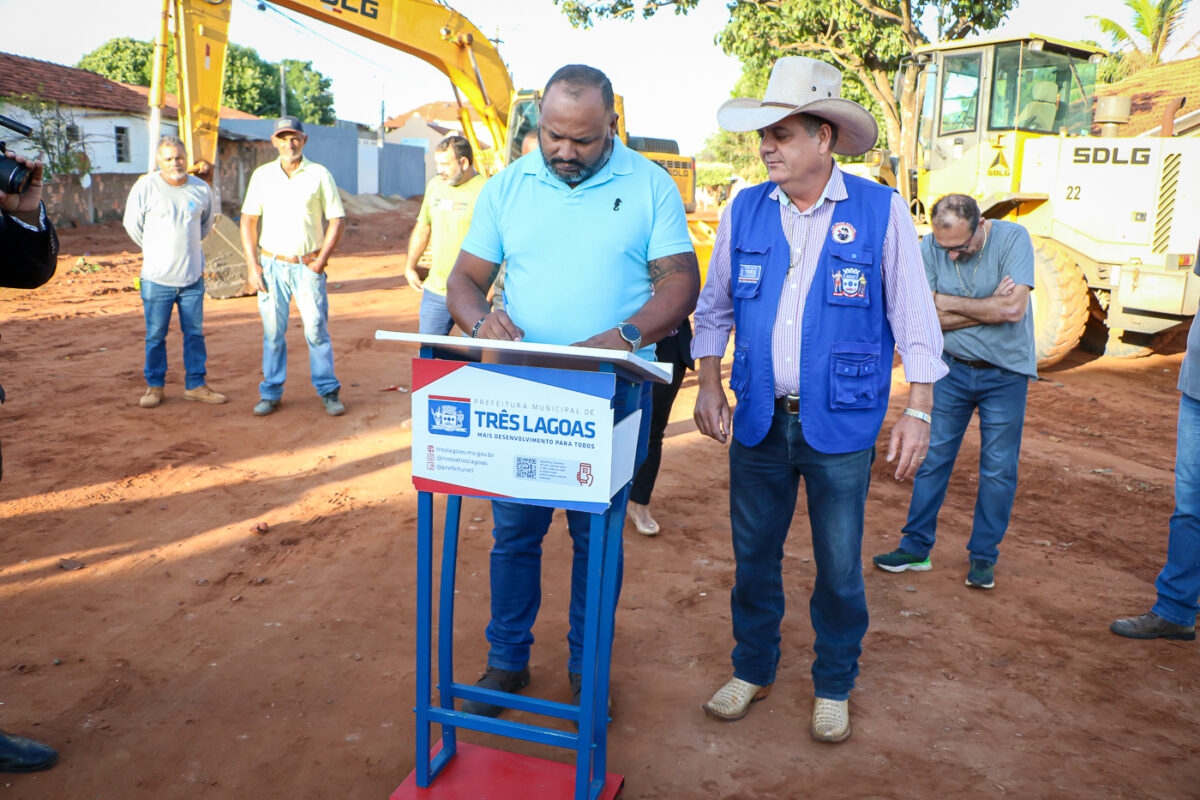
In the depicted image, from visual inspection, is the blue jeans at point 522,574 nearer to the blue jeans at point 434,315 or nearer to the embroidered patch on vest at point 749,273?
the embroidered patch on vest at point 749,273

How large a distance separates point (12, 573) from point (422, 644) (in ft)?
9.61

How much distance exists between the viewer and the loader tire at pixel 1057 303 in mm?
9078

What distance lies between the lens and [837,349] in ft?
9.70

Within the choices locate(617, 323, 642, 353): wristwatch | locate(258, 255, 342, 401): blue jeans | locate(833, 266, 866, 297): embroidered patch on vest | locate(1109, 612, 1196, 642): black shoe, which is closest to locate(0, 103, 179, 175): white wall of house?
locate(258, 255, 342, 401): blue jeans

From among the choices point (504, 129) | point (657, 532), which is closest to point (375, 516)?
point (657, 532)

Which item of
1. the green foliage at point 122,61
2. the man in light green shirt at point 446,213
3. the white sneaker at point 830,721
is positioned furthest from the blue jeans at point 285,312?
the green foliage at point 122,61

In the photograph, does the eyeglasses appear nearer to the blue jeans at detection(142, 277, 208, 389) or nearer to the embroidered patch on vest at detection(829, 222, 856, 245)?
the embroidered patch on vest at detection(829, 222, 856, 245)

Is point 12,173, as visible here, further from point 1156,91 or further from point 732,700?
point 1156,91

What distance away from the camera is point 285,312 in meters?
7.02

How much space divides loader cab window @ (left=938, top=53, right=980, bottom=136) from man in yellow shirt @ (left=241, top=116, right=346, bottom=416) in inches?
294

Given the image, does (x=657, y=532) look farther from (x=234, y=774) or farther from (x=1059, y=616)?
(x=234, y=774)

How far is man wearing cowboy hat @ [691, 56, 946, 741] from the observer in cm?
296

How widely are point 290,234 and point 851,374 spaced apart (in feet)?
16.8

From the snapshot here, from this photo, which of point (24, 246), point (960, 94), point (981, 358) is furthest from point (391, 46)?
point (24, 246)
